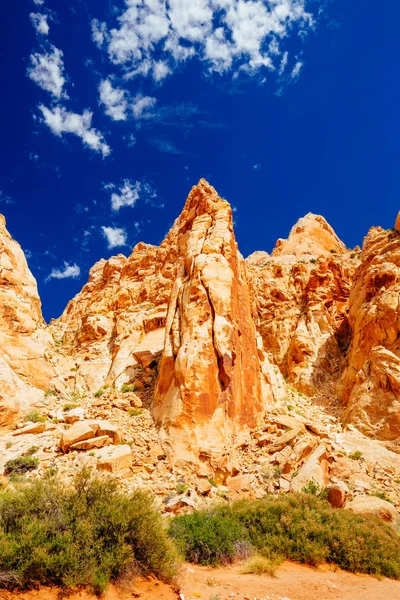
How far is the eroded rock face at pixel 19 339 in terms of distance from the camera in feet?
57.2

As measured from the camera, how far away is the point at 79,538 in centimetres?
610

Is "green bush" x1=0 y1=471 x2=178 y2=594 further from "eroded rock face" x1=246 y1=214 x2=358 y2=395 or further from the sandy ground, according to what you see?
"eroded rock face" x1=246 y1=214 x2=358 y2=395

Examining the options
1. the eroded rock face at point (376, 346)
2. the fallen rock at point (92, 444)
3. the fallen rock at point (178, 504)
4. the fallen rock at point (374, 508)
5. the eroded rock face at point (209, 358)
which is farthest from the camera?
the eroded rock face at point (376, 346)

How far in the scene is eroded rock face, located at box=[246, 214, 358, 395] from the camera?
28.1m

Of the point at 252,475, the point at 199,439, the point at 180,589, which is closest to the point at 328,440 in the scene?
the point at 252,475

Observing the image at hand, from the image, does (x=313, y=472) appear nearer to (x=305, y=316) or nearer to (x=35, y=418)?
(x=35, y=418)

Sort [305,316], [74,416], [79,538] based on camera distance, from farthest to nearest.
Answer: [305,316], [74,416], [79,538]

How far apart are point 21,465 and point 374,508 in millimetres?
11986

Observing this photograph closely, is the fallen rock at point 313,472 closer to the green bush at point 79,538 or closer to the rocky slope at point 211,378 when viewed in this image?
the rocky slope at point 211,378

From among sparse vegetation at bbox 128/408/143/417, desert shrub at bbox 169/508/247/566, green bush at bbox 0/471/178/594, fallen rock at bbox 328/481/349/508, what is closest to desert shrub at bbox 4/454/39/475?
sparse vegetation at bbox 128/408/143/417

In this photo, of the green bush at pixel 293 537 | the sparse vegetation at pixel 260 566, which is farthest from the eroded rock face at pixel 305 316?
A: the sparse vegetation at pixel 260 566

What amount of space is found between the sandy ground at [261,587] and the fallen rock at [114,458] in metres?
5.40

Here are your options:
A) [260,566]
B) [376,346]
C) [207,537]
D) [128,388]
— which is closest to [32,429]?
[128,388]

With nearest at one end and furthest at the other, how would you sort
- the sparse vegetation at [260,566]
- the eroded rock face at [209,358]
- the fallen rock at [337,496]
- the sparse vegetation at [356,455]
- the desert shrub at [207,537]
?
the sparse vegetation at [260,566], the desert shrub at [207,537], the fallen rock at [337,496], the eroded rock face at [209,358], the sparse vegetation at [356,455]
